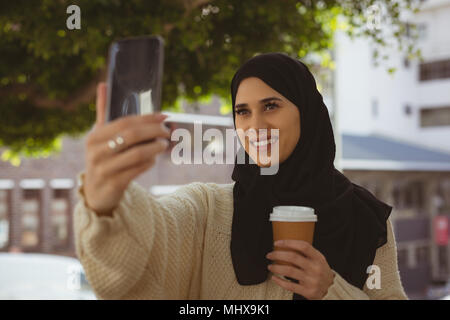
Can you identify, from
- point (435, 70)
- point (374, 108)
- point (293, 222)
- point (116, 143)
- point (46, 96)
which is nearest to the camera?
point (116, 143)

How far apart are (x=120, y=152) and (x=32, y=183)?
10729 mm

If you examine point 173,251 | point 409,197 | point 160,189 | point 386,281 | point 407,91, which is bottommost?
point 409,197

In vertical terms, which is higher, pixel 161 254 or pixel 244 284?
pixel 161 254

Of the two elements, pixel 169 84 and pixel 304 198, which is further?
pixel 169 84

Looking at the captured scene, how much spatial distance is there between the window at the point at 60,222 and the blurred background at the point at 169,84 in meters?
0.02

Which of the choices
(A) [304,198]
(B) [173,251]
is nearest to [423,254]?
(A) [304,198]

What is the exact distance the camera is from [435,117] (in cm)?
1675

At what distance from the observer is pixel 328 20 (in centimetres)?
403

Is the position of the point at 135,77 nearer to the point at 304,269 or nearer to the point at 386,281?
the point at 304,269

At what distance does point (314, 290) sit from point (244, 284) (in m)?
0.17

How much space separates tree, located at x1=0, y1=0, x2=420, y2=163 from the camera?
2855 mm
